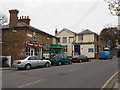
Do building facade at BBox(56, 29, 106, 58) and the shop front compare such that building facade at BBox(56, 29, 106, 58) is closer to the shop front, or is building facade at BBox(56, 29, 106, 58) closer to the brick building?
the shop front

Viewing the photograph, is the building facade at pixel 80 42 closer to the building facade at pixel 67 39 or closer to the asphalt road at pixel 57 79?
the building facade at pixel 67 39

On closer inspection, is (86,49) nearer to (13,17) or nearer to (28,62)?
(13,17)

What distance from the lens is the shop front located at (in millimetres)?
28141

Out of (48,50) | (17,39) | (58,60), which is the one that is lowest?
(58,60)

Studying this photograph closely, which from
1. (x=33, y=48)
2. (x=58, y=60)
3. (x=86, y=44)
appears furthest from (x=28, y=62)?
(x=86, y=44)

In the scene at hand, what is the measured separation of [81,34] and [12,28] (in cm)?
2618

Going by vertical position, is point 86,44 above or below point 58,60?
above

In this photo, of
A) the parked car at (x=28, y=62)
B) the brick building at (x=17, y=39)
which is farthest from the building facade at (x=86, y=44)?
A: the parked car at (x=28, y=62)

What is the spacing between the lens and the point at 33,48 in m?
29.7

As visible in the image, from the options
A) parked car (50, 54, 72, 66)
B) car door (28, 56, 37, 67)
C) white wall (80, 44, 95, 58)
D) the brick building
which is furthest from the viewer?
white wall (80, 44, 95, 58)

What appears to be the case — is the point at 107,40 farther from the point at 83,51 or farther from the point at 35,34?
the point at 35,34

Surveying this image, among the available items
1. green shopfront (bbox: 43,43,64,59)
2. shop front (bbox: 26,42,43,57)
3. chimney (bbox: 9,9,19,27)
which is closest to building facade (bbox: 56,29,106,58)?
green shopfront (bbox: 43,43,64,59)

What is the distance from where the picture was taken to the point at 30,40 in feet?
95.8

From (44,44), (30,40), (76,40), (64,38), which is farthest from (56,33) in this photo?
(30,40)
